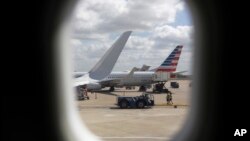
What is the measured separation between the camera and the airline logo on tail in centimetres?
3931

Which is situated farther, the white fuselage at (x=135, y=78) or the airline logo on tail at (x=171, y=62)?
the airline logo on tail at (x=171, y=62)

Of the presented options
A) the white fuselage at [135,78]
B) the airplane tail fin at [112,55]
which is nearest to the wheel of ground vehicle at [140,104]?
the airplane tail fin at [112,55]

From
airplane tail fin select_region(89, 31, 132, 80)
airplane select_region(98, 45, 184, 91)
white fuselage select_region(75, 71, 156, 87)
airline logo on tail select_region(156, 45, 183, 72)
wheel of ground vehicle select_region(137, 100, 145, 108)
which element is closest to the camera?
wheel of ground vehicle select_region(137, 100, 145, 108)

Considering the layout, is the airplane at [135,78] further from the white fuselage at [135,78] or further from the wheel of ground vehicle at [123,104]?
the wheel of ground vehicle at [123,104]

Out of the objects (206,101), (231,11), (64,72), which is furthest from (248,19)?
(64,72)

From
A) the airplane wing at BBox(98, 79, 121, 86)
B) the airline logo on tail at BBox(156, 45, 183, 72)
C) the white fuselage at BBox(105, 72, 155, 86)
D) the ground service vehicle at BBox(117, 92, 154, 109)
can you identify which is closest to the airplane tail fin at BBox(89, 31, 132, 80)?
the ground service vehicle at BBox(117, 92, 154, 109)

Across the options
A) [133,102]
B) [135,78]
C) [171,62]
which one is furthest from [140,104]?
[171,62]

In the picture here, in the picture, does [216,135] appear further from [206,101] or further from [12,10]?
[12,10]

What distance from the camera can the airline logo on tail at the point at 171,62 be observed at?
129 ft

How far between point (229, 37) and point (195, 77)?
937mm

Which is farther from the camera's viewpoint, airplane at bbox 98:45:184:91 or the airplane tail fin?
airplane at bbox 98:45:184:91

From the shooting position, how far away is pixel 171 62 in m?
39.5

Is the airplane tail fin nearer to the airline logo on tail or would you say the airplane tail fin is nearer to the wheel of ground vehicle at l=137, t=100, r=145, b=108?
the wheel of ground vehicle at l=137, t=100, r=145, b=108

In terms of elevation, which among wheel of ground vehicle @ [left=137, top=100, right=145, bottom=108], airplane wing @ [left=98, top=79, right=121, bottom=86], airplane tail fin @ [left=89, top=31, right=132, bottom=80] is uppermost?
airplane tail fin @ [left=89, top=31, right=132, bottom=80]
